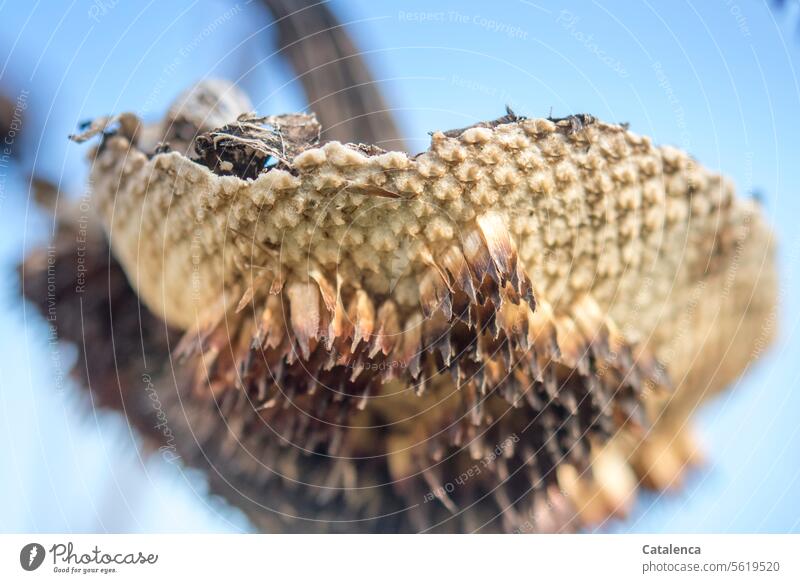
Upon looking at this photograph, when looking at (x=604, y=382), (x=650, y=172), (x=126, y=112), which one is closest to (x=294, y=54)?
(x=126, y=112)

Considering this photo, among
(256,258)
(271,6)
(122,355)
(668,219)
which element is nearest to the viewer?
(256,258)

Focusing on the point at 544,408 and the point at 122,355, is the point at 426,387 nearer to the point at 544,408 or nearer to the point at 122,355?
the point at 544,408
